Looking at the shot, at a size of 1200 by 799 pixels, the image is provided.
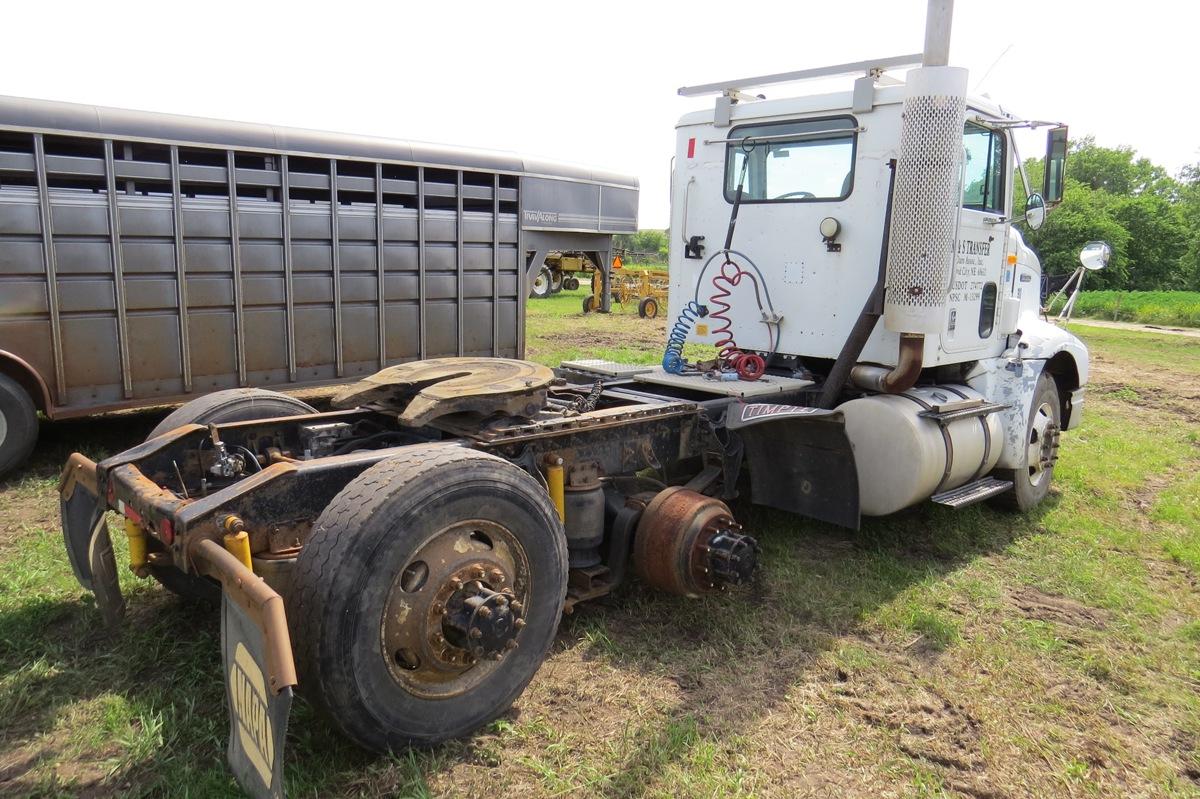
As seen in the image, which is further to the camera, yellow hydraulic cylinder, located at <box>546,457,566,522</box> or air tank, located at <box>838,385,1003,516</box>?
air tank, located at <box>838,385,1003,516</box>

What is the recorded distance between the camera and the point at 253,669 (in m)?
2.52

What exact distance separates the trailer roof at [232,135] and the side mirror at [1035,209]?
4727 mm

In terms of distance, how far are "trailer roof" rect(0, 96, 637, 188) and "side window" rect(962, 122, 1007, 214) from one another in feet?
14.9

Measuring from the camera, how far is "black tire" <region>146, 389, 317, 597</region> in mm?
3865

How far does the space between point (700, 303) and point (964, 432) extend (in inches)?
76.7

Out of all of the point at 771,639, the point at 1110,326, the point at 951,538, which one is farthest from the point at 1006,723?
the point at 1110,326

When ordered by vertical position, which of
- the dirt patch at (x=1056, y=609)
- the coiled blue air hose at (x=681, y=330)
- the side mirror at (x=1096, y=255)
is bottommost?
the dirt patch at (x=1056, y=609)

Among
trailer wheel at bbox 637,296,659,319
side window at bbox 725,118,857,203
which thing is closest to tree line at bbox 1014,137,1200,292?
trailer wheel at bbox 637,296,659,319

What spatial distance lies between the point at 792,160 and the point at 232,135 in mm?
4484

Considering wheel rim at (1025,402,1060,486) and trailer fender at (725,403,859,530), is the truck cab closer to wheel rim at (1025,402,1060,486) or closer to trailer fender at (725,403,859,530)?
wheel rim at (1025,402,1060,486)

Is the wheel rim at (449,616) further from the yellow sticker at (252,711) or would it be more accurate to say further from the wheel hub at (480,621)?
the yellow sticker at (252,711)

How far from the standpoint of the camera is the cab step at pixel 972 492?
521 cm

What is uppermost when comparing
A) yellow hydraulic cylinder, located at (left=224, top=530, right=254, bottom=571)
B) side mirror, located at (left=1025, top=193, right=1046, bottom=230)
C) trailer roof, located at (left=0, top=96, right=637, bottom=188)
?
trailer roof, located at (left=0, top=96, right=637, bottom=188)

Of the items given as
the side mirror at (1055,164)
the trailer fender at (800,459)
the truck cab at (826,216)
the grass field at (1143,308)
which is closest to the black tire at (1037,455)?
the truck cab at (826,216)
